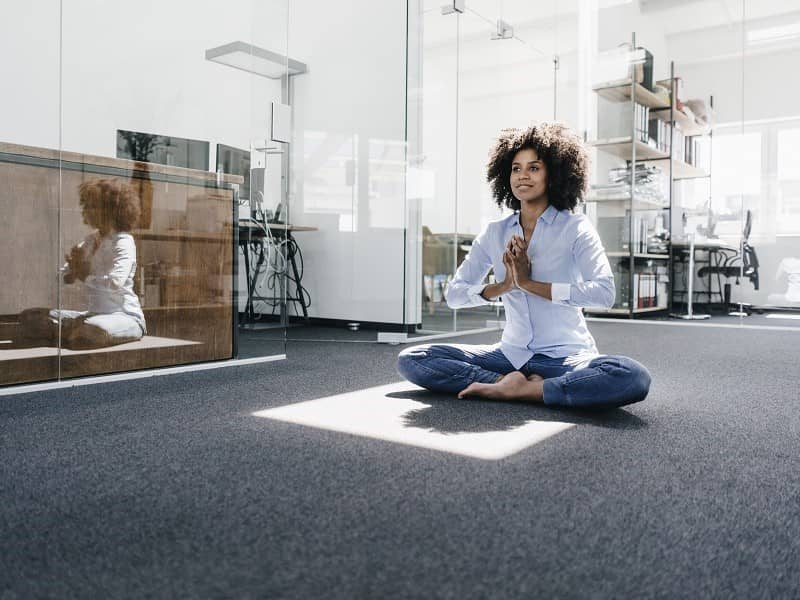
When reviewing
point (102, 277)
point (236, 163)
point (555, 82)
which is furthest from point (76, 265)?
point (555, 82)

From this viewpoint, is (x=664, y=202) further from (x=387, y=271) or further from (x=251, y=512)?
(x=251, y=512)

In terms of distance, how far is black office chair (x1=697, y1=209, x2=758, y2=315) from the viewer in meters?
4.70

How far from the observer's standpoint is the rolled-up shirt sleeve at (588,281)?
174 centimetres

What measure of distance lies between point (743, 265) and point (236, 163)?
151 inches

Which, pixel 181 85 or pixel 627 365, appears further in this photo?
pixel 181 85

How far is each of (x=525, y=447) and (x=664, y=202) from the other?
178 inches

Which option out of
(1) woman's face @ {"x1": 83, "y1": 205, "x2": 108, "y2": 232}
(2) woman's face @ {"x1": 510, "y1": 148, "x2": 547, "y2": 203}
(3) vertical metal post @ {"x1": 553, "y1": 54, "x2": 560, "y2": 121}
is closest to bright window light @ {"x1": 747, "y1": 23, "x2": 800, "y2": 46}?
(3) vertical metal post @ {"x1": 553, "y1": 54, "x2": 560, "y2": 121}

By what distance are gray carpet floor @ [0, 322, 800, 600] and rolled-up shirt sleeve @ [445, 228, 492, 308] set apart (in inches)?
12.4

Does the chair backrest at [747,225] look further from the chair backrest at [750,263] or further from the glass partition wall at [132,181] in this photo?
the glass partition wall at [132,181]

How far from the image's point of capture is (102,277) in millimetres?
2168

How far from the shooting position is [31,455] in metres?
1.37

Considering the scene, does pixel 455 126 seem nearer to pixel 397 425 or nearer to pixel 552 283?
pixel 552 283

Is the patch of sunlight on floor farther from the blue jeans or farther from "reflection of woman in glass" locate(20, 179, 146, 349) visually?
"reflection of woman in glass" locate(20, 179, 146, 349)

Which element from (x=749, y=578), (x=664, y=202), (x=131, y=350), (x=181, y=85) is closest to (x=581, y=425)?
(x=749, y=578)
